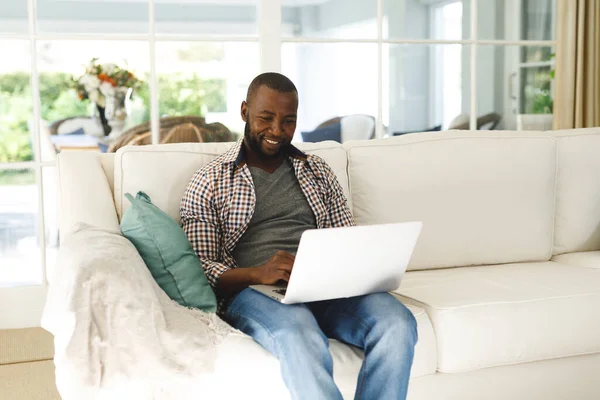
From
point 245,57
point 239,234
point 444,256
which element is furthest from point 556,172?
point 245,57

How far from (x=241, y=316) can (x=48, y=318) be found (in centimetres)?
46

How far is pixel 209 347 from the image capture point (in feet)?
5.98

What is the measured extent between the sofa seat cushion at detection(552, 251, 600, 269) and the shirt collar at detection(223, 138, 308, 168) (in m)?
1.08

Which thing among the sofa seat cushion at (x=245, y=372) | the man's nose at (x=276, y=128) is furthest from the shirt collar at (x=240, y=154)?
the sofa seat cushion at (x=245, y=372)

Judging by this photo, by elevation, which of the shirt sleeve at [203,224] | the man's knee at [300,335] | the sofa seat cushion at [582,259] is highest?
the shirt sleeve at [203,224]

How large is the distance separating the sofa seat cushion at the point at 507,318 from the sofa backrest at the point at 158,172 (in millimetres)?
712

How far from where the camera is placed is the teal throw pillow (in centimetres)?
202

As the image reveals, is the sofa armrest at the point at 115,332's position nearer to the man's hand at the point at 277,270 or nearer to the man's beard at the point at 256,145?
the man's hand at the point at 277,270

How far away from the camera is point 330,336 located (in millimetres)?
2014

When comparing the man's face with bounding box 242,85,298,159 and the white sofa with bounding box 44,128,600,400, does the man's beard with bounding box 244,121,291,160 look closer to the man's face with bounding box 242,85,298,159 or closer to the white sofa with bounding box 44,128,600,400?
the man's face with bounding box 242,85,298,159

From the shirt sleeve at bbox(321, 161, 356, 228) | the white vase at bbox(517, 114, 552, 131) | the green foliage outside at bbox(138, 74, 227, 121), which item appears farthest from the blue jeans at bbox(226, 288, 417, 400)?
the white vase at bbox(517, 114, 552, 131)

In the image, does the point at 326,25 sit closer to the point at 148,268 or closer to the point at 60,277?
the point at 148,268

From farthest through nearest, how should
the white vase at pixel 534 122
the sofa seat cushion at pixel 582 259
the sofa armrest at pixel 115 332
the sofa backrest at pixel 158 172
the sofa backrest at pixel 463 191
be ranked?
the white vase at pixel 534 122 < the sofa seat cushion at pixel 582 259 < the sofa backrest at pixel 463 191 < the sofa backrest at pixel 158 172 < the sofa armrest at pixel 115 332

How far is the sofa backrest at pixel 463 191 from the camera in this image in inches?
104
